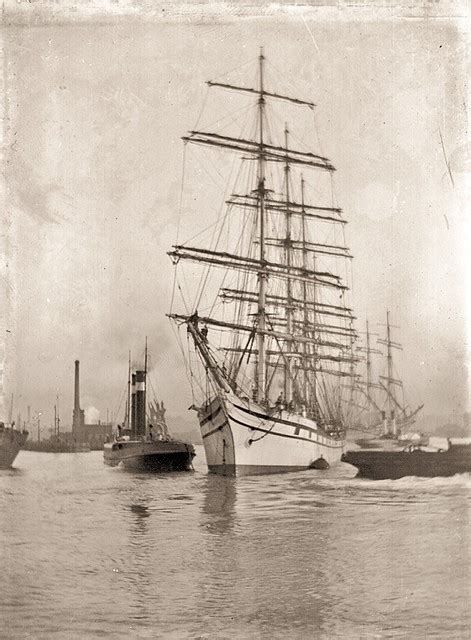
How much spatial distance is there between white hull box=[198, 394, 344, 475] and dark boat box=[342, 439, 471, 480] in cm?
181

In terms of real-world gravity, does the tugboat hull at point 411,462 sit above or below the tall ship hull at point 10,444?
below

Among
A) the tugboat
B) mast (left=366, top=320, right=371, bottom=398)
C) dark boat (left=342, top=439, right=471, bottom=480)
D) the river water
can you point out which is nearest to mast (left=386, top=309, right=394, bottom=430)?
mast (left=366, top=320, right=371, bottom=398)

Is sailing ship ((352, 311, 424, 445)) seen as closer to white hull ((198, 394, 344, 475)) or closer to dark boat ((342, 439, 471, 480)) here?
dark boat ((342, 439, 471, 480))

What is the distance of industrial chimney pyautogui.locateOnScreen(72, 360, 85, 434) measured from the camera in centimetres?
755

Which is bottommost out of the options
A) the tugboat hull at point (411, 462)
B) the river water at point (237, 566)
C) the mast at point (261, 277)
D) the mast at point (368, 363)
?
the river water at point (237, 566)

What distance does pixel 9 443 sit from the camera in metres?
7.43

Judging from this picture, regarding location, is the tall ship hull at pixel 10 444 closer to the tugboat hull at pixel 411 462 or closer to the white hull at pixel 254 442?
the tugboat hull at pixel 411 462

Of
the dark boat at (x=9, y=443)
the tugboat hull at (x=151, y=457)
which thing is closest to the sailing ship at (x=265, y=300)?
the dark boat at (x=9, y=443)

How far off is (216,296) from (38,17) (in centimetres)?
357

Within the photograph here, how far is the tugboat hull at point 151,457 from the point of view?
17.7 m

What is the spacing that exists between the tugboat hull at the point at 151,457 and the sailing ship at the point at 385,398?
7380mm

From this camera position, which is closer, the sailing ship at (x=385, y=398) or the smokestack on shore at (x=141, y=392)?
the smokestack on shore at (x=141, y=392)

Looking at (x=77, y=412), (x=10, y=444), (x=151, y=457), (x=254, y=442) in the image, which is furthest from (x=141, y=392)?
(x=151, y=457)

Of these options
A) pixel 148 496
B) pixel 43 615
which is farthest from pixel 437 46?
pixel 148 496
